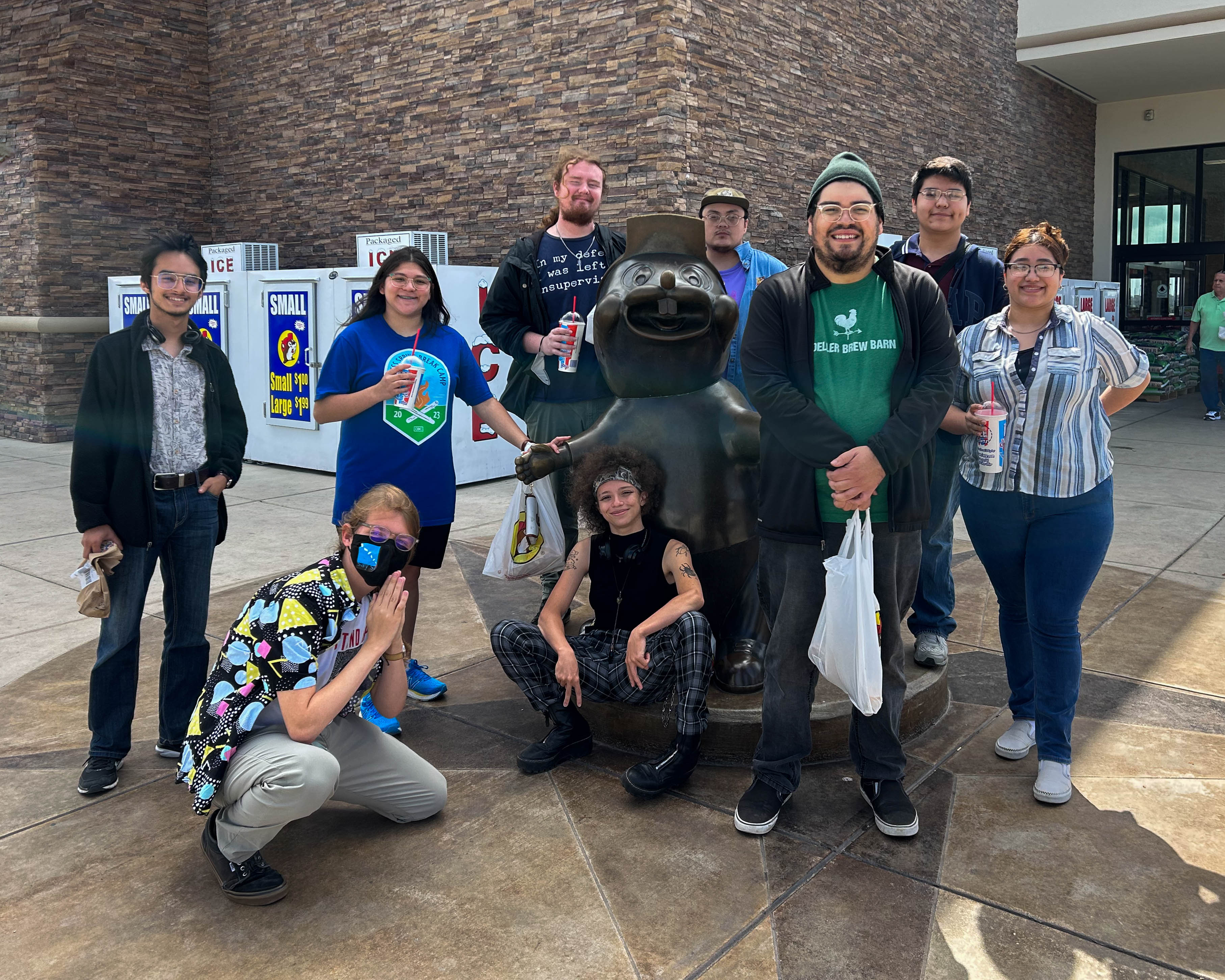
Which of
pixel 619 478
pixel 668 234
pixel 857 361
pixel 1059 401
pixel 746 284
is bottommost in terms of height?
pixel 619 478

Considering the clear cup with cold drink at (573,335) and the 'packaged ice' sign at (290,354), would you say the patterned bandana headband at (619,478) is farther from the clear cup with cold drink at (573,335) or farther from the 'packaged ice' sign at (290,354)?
the 'packaged ice' sign at (290,354)

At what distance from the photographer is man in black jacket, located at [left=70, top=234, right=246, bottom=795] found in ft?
10.4

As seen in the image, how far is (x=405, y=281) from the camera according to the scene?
3.60 metres

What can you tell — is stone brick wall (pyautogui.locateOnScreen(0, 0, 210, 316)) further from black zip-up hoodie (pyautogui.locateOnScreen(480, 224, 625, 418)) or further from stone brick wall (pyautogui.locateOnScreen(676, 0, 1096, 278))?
black zip-up hoodie (pyautogui.locateOnScreen(480, 224, 625, 418))

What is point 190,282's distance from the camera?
3244 mm

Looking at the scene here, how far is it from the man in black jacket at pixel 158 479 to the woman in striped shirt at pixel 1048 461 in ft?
8.01

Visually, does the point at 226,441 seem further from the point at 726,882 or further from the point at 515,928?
the point at 726,882

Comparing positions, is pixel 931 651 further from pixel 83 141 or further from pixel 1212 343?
pixel 83 141

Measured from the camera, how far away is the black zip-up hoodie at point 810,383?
109 inches

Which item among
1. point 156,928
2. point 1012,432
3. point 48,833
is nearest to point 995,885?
point 1012,432

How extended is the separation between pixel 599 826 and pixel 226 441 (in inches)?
69.1

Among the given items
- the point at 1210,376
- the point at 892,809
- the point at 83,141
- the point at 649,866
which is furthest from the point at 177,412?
the point at 1210,376

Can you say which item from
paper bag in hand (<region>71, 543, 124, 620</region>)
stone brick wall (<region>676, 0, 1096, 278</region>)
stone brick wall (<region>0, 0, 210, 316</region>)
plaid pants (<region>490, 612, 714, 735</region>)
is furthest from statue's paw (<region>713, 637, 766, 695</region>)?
stone brick wall (<region>0, 0, 210, 316</region>)

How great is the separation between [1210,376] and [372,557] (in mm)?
13139
